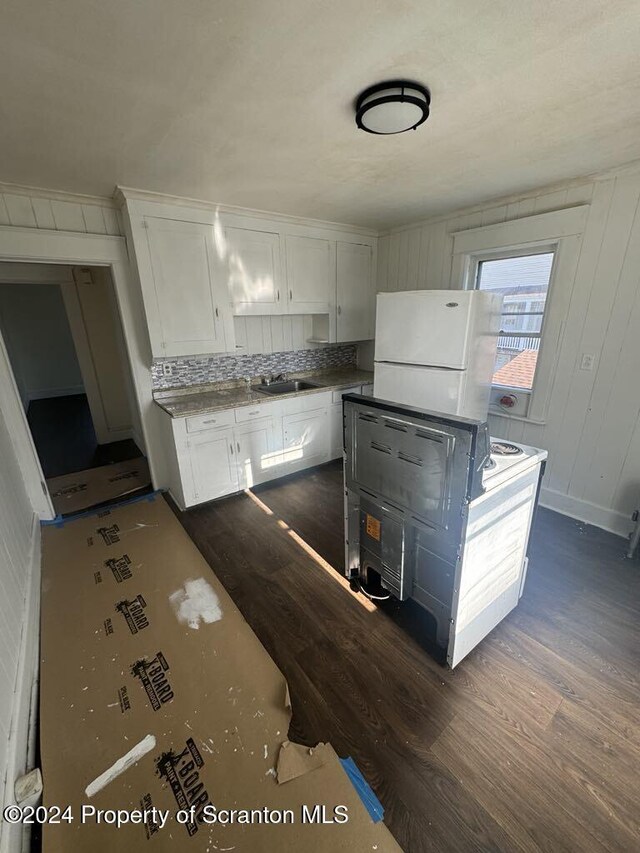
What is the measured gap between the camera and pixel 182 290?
8.97 feet

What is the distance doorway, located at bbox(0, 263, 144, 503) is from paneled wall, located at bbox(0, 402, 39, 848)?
0.94 m

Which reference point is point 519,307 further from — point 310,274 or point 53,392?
point 53,392

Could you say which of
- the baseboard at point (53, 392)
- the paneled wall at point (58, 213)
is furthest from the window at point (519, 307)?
the baseboard at point (53, 392)

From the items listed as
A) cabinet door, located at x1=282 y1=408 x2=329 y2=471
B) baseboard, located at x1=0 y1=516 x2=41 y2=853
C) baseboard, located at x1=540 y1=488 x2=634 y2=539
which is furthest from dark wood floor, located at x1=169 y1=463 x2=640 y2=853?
cabinet door, located at x1=282 y1=408 x2=329 y2=471

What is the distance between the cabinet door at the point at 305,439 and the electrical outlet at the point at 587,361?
2154mm

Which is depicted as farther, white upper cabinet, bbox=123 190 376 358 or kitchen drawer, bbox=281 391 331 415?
kitchen drawer, bbox=281 391 331 415

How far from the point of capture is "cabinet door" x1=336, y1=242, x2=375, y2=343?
3.64 metres

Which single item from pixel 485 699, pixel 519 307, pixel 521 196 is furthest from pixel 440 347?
pixel 485 699

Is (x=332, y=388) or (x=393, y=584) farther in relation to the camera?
(x=332, y=388)

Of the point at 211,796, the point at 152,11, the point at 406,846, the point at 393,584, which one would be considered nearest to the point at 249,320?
the point at 152,11

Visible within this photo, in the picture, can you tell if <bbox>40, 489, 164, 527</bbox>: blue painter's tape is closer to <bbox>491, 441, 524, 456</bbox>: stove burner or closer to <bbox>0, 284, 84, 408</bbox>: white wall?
<bbox>491, 441, 524, 456</bbox>: stove burner

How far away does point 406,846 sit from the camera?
Answer: 1051 millimetres

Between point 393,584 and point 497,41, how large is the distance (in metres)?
2.23

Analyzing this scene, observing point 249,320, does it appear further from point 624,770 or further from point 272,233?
point 624,770
